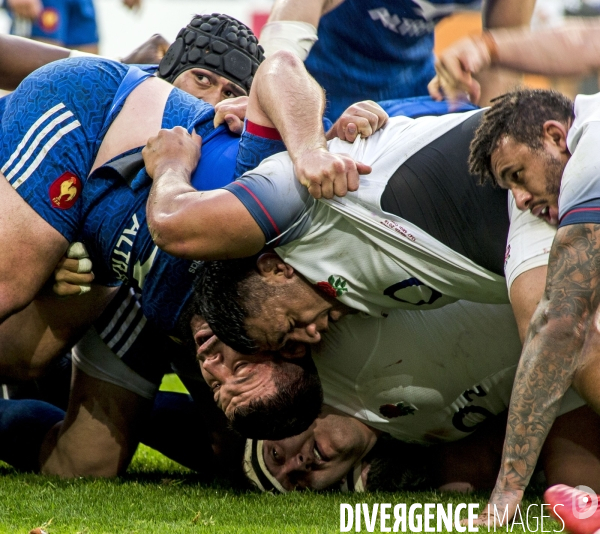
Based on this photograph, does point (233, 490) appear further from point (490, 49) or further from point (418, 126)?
point (490, 49)

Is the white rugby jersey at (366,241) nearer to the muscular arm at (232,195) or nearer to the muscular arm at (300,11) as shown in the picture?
the muscular arm at (232,195)

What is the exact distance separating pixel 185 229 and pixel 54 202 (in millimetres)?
664

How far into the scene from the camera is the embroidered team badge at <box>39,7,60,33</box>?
27.1 ft

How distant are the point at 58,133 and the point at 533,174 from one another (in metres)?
1.66

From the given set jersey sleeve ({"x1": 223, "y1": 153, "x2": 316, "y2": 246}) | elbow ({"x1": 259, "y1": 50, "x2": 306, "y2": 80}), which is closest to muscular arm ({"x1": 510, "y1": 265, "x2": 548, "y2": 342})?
jersey sleeve ({"x1": 223, "y1": 153, "x2": 316, "y2": 246})

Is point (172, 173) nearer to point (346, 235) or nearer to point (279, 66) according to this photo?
point (279, 66)

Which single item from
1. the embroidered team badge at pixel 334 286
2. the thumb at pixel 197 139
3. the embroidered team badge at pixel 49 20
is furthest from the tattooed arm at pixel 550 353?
the embroidered team badge at pixel 49 20

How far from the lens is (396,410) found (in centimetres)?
367

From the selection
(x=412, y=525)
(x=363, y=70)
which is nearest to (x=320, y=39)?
(x=363, y=70)

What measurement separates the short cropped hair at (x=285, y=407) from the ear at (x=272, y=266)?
14.8 inches

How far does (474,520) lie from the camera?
2.79 m

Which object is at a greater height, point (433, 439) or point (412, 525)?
point (412, 525)

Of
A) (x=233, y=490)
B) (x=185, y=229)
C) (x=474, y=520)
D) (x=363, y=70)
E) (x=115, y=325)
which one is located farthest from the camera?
(x=363, y=70)

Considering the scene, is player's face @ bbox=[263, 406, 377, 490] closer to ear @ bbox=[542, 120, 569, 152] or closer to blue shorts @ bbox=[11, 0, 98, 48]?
ear @ bbox=[542, 120, 569, 152]
